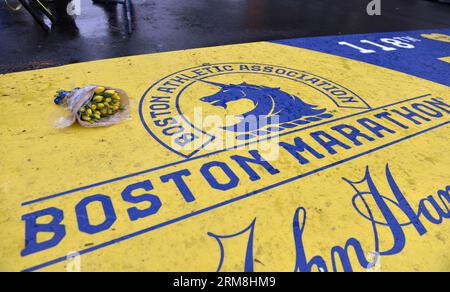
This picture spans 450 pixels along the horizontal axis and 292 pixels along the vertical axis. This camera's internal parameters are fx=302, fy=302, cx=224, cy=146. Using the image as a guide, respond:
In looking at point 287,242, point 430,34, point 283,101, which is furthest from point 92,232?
point 430,34

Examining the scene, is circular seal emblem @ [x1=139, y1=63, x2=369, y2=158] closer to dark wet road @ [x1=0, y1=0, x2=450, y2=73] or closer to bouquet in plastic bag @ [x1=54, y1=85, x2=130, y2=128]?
bouquet in plastic bag @ [x1=54, y1=85, x2=130, y2=128]

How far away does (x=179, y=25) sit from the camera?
16.4 ft

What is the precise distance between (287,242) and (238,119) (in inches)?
47.6

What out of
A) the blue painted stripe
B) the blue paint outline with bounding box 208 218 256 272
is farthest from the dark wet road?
the blue paint outline with bounding box 208 218 256 272

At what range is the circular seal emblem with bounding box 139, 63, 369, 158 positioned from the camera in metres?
2.31

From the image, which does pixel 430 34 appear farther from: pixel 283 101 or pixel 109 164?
pixel 109 164

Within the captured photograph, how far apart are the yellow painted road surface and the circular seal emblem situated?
2cm

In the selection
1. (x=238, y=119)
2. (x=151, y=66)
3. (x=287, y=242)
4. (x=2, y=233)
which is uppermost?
(x=151, y=66)

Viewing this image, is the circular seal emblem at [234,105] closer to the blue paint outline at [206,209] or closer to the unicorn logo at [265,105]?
the unicorn logo at [265,105]

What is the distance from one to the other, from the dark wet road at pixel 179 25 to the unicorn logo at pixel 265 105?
152 cm

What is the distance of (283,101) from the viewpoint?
9.25 ft

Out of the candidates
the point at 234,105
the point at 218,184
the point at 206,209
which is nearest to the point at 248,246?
the point at 206,209

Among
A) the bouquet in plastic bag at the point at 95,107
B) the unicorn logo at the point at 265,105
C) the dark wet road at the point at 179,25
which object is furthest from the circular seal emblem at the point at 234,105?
the dark wet road at the point at 179,25

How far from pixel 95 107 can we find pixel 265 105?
1444 mm
